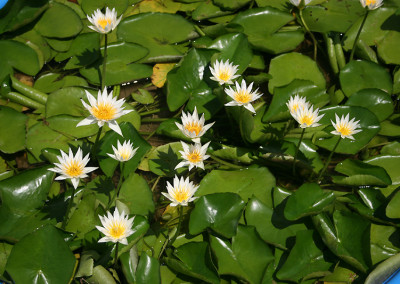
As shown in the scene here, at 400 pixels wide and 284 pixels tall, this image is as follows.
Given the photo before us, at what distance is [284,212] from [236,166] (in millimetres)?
427

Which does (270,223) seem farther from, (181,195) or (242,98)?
(242,98)

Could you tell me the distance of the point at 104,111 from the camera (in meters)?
2.05

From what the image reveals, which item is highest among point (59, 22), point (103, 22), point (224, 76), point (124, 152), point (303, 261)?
point (103, 22)

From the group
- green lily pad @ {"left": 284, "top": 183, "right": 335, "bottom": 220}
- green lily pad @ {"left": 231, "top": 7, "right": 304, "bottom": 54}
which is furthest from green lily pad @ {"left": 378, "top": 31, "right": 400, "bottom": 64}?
green lily pad @ {"left": 284, "top": 183, "right": 335, "bottom": 220}

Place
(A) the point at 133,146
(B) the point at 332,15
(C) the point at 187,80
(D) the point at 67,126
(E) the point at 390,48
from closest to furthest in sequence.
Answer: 1. (A) the point at 133,146
2. (D) the point at 67,126
3. (C) the point at 187,80
4. (E) the point at 390,48
5. (B) the point at 332,15

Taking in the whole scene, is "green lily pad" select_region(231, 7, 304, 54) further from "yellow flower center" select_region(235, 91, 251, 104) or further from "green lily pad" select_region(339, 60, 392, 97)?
"yellow flower center" select_region(235, 91, 251, 104)

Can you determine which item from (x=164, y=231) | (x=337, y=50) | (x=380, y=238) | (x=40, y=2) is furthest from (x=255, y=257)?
(x=40, y=2)

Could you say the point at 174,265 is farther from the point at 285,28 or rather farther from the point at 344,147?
the point at 285,28

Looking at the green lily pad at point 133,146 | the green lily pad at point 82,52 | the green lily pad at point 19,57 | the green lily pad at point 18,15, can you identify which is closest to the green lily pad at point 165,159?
the green lily pad at point 133,146

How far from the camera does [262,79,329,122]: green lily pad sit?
2377 millimetres

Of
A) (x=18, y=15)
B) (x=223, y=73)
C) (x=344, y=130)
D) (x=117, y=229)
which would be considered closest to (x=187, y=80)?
(x=223, y=73)

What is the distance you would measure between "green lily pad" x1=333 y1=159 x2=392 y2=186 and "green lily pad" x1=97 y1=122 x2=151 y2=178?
3.18 ft

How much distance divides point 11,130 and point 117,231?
95cm

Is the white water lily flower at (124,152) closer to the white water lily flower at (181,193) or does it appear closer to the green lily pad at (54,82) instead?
the white water lily flower at (181,193)
